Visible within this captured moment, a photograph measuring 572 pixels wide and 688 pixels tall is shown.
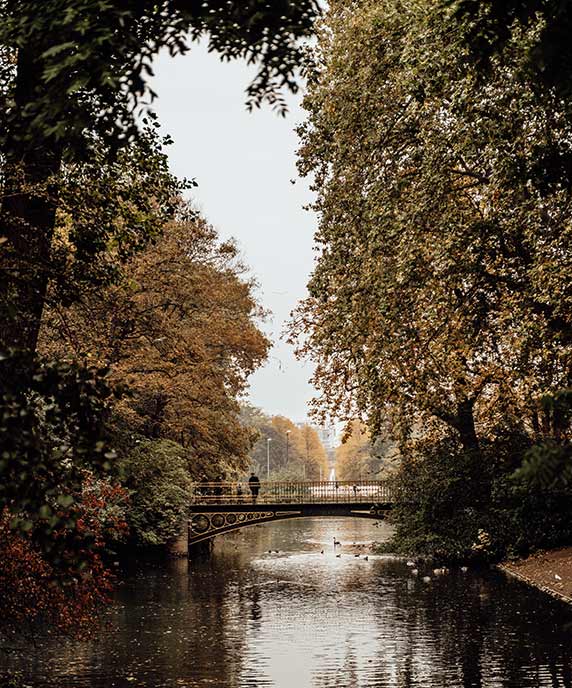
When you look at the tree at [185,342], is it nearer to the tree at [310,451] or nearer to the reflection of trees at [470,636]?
the reflection of trees at [470,636]

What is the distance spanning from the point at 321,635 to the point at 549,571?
27.5ft

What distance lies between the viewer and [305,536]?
56250mm

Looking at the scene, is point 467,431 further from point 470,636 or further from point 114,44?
point 114,44

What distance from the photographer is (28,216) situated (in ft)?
36.8

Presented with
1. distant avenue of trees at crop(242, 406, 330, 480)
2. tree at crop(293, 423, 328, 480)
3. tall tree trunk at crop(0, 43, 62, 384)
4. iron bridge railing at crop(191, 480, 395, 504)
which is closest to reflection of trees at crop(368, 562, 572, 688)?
tall tree trunk at crop(0, 43, 62, 384)

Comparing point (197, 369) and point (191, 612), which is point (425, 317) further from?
point (197, 369)

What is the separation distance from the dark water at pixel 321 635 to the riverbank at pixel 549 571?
47cm

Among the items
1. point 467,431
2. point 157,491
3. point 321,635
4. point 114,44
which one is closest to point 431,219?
point 321,635

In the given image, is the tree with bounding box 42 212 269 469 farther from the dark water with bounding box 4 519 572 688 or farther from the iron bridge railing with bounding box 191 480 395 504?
the dark water with bounding box 4 519 572 688

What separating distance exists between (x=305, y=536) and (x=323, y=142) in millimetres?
36532

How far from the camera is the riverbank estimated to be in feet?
80.2

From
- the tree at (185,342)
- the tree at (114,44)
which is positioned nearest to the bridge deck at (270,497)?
the tree at (185,342)

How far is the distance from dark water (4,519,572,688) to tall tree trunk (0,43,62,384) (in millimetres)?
7467

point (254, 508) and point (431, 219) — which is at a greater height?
point (431, 219)
